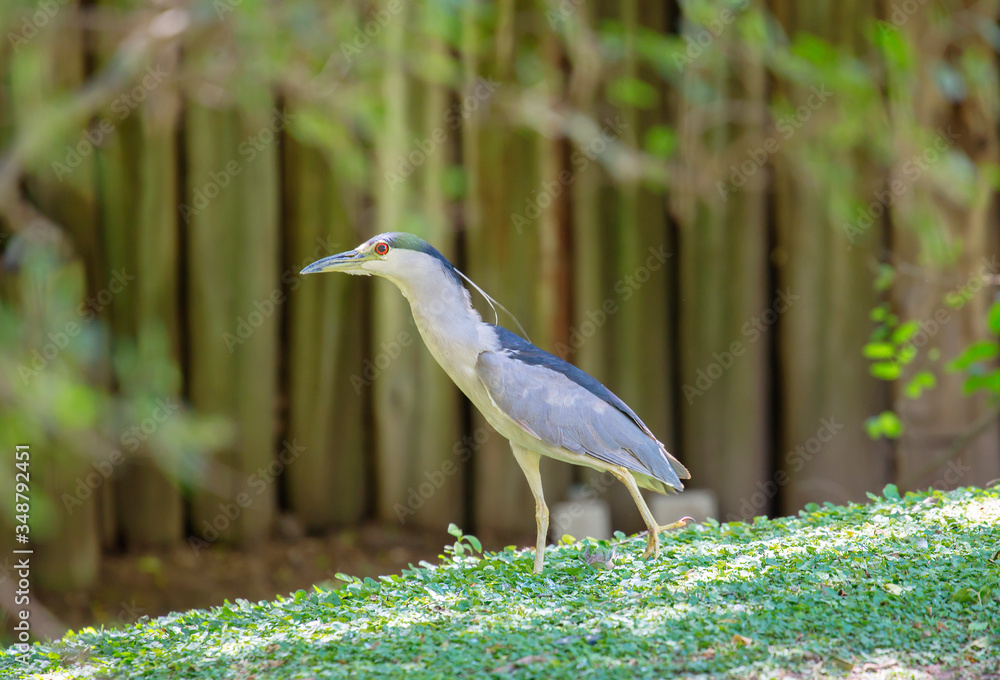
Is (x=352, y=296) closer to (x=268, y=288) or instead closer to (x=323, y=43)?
(x=268, y=288)

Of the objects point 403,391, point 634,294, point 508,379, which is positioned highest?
point 634,294

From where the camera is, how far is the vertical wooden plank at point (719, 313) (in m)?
5.40

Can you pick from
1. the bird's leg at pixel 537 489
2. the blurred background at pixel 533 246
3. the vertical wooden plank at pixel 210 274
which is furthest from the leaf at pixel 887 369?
the vertical wooden plank at pixel 210 274

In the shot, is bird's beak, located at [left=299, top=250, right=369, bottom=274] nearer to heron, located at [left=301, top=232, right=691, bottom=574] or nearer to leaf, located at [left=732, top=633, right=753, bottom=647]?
heron, located at [left=301, top=232, right=691, bottom=574]

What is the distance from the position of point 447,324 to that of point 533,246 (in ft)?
6.71

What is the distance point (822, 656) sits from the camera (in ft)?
8.45

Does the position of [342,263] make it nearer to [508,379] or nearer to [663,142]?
[508,379]

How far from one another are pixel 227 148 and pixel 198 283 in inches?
28.4

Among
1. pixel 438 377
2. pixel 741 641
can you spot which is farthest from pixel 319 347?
pixel 741 641

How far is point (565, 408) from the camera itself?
11.2 ft

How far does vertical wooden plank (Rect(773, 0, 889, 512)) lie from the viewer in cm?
541

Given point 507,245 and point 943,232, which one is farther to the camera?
point 943,232

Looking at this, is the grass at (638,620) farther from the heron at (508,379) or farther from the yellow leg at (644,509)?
the heron at (508,379)

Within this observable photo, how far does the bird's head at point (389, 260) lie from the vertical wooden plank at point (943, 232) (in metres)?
3.11
